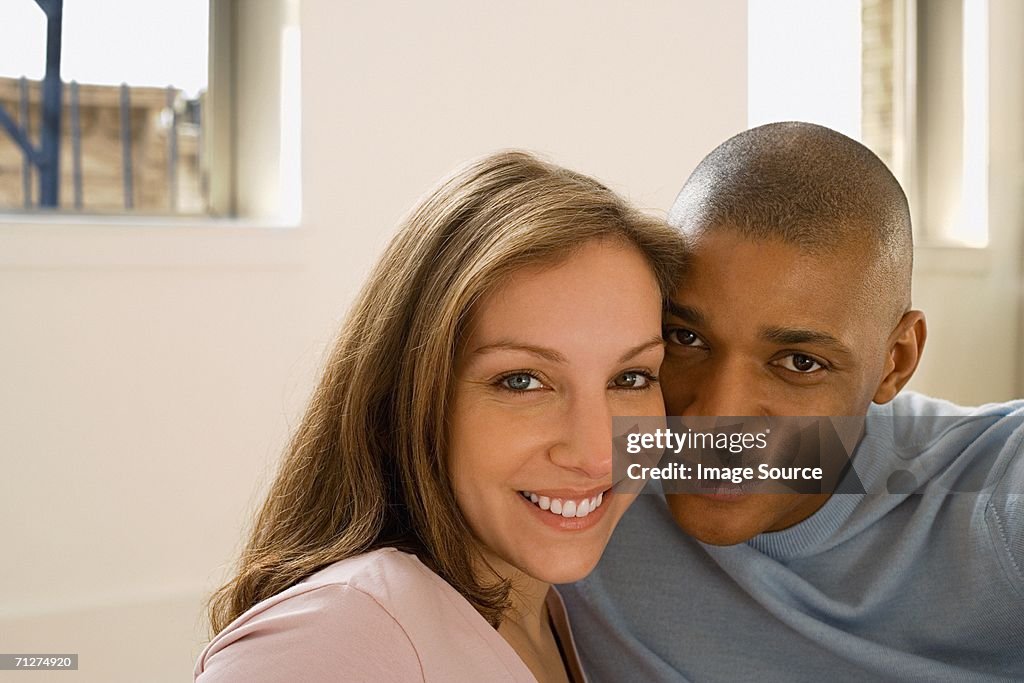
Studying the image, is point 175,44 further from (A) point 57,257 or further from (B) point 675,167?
(B) point 675,167

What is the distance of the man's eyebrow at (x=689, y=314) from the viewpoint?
3.68ft

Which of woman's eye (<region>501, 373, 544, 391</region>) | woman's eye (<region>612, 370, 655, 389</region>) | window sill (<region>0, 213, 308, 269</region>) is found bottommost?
woman's eye (<region>612, 370, 655, 389</region>)

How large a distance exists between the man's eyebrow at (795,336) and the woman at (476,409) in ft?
0.54

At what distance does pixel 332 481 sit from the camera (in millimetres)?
971

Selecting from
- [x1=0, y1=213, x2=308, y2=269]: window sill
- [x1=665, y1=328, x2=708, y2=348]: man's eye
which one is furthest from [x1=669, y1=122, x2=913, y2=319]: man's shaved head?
[x1=0, y1=213, x2=308, y2=269]: window sill

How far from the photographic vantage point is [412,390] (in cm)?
93

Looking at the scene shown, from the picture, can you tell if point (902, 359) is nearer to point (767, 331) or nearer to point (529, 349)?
point (767, 331)

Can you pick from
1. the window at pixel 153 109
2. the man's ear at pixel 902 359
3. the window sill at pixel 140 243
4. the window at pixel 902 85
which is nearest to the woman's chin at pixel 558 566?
the man's ear at pixel 902 359

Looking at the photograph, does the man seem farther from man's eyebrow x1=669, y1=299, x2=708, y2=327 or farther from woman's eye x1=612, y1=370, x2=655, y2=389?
woman's eye x1=612, y1=370, x2=655, y2=389

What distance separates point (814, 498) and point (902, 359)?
0.64 feet

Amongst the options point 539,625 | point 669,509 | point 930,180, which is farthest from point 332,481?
point 930,180

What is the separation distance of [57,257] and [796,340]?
1.52 metres

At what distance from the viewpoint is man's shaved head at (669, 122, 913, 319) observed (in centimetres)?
113

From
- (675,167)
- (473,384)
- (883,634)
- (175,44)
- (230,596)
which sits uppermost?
(175,44)
